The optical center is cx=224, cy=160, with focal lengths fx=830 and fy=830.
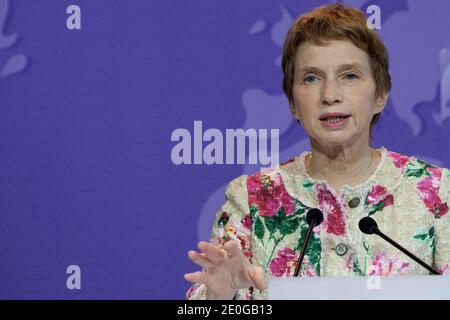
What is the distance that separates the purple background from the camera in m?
2.67

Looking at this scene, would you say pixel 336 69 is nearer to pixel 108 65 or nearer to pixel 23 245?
pixel 108 65

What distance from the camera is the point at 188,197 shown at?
269 centimetres

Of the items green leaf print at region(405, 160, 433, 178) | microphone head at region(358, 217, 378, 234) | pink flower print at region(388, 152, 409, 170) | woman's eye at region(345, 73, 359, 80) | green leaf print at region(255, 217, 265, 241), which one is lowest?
microphone head at region(358, 217, 378, 234)

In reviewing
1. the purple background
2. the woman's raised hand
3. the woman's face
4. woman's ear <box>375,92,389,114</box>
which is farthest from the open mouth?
the purple background

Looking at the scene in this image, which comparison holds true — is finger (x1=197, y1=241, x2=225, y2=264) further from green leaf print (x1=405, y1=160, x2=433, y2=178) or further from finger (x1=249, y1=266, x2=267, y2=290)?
green leaf print (x1=405, y1=160, x2=433, y2=178)

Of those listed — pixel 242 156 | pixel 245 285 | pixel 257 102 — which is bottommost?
pixel 245 285

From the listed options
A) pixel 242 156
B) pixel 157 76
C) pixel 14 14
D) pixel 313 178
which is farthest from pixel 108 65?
pixel 313 178

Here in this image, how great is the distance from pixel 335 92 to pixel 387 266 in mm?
395

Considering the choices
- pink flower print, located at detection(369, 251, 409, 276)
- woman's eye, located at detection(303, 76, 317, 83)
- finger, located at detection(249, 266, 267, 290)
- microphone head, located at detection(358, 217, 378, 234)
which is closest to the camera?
finger, located at detection(249, 266, 267, 290)

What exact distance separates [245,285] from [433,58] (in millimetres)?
1482

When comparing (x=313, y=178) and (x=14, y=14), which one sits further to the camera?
(x=14, y=14)

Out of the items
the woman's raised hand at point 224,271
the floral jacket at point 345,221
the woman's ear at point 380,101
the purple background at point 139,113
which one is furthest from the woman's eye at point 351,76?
the purple background at point 139,113

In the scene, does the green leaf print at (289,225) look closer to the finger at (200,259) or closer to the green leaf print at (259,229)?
the green leaf print at (259,229)

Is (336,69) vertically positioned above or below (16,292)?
above
